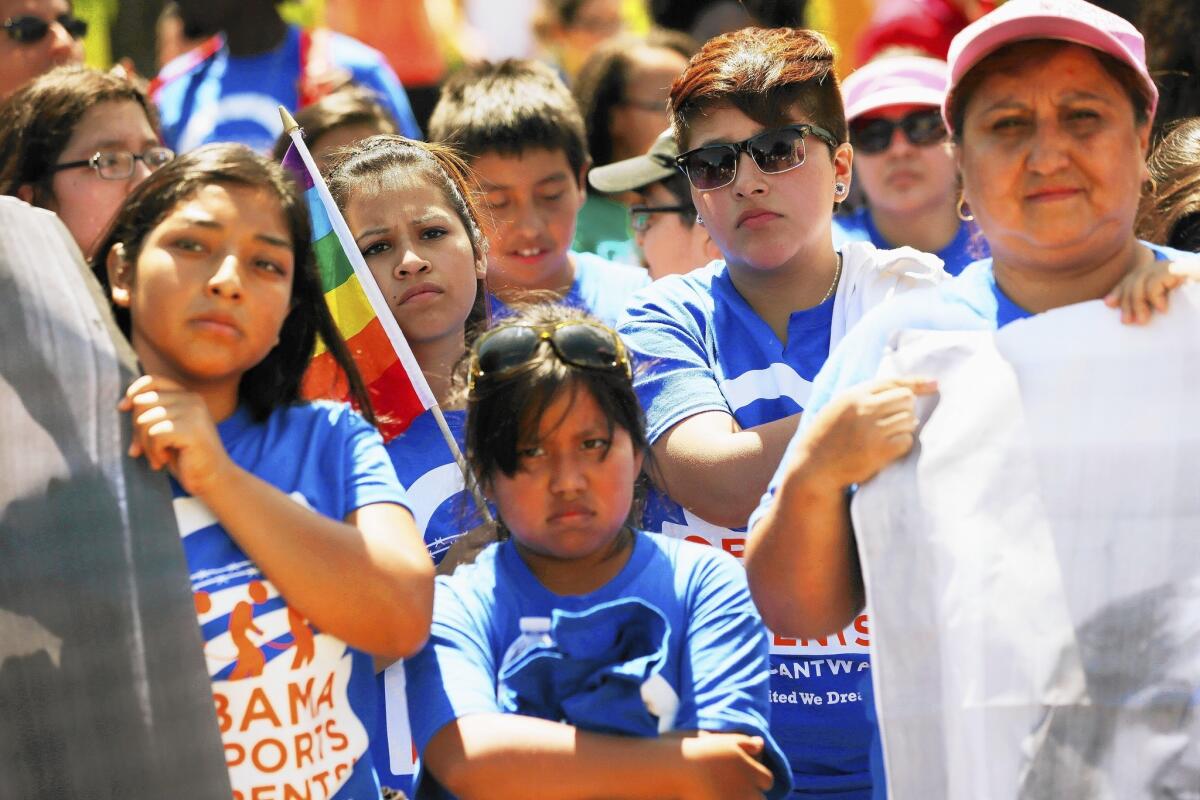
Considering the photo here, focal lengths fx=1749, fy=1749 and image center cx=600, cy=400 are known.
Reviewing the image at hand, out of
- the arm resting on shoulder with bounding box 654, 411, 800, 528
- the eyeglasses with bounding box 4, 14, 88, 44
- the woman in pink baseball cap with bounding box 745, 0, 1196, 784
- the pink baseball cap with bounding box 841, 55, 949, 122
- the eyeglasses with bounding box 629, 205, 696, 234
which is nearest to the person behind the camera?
the woman in pink baseball cap with bounding box 745, 0, 1196, 784

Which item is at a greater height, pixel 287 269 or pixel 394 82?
pixel 394 82

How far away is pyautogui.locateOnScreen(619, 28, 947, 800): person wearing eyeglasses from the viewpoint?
3.23 m

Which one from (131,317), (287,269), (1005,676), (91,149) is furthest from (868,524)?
(91,149)

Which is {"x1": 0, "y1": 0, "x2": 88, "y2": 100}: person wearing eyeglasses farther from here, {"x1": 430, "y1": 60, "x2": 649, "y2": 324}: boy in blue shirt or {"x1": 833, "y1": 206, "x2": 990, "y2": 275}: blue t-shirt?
{"x1": 833, "y1": 206, "x2": 990, "y2": 275}: blue t-shirt

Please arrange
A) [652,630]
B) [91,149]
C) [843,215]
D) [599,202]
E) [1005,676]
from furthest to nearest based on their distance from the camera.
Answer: [599,202]
[843,215]
[91,149]
[652,630]
[1005,676]

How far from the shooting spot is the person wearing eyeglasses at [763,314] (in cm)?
323

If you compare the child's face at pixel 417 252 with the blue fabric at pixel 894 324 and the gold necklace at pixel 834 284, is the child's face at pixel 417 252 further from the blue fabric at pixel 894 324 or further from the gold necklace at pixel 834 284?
the blue fabric at pixel 894 324

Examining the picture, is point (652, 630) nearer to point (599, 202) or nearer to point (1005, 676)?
point (1005, 676)

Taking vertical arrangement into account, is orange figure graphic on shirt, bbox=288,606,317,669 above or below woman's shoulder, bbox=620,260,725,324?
below

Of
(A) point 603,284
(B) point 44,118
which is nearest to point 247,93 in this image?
(B) point 44,118

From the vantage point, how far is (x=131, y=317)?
287 cm

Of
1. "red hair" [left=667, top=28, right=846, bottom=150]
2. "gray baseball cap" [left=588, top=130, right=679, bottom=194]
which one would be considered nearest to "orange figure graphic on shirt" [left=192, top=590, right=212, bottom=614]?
"red hair" [left=667, top=28, right=846, bottom=150]

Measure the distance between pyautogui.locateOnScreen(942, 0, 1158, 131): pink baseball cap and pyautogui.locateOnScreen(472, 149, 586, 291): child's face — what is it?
7.15 feet

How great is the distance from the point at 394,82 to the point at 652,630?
4.21 metres
